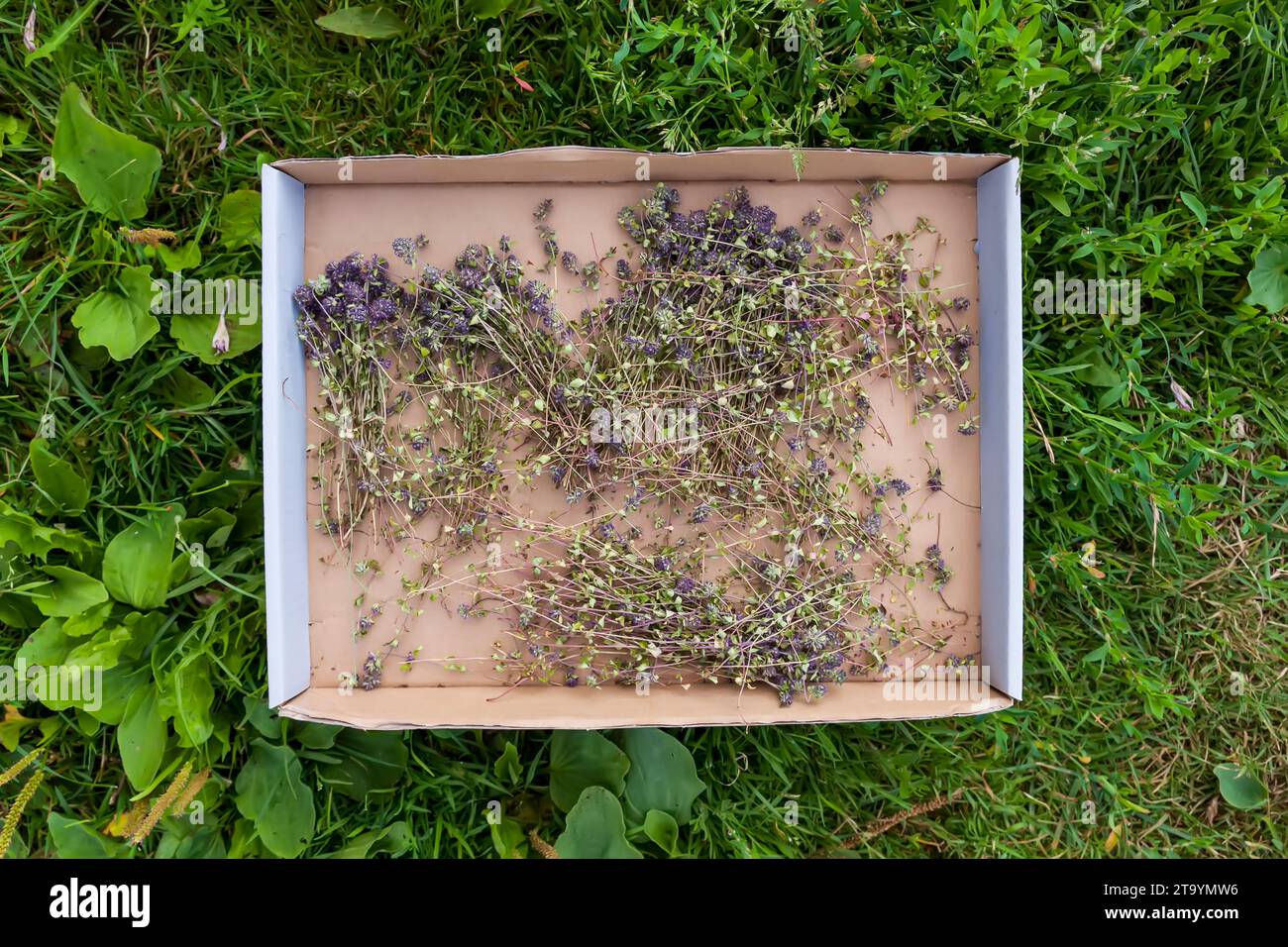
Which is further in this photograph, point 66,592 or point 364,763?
point 364,763

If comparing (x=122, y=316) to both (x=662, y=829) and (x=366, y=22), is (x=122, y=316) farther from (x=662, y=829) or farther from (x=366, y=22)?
(x=662, y=829)

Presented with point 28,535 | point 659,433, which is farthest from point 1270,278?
point 28,535

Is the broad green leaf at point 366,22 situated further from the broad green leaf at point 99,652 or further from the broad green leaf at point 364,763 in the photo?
the broad green leaf at point 364,763

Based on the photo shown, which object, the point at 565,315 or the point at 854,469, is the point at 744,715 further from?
the point at 565,315

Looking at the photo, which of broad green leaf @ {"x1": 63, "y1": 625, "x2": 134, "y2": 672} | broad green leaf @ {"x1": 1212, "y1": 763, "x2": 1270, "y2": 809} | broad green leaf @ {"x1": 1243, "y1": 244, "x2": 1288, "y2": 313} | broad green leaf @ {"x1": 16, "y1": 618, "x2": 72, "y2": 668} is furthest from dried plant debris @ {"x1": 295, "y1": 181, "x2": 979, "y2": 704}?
broad green leaf @ {"x1": 1212, "y1": 763, "x2": 1270, "y2": 809}

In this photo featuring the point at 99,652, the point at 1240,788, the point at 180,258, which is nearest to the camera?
→ the point at 99,652

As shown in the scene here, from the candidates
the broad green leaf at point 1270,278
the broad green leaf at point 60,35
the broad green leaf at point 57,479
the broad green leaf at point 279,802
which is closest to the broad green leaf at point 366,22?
the broad green leaf at point 60,35

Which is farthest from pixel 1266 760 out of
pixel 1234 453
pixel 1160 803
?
pixel 1234 453
